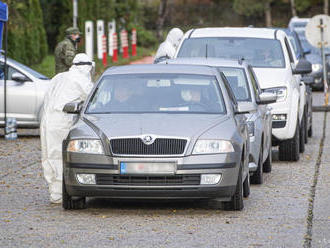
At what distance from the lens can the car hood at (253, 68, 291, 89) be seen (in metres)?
15.9

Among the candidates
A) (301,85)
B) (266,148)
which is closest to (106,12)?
(301,85)

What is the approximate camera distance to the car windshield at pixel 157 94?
11.3m

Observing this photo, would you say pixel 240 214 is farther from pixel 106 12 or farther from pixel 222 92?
pixel 106 12

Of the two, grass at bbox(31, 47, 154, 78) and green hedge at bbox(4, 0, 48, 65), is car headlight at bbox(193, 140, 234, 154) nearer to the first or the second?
green hedge at bbox(4, 0, 48, 65)

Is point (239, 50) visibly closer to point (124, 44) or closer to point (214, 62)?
point (214, 62)

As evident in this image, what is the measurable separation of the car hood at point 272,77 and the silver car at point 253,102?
5.44 feet

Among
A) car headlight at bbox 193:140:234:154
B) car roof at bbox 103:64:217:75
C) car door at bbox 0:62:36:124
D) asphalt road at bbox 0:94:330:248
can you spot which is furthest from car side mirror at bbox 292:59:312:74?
car headlight at bbox 193:140:234:154

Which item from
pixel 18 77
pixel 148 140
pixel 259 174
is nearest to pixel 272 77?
pixel 259 174

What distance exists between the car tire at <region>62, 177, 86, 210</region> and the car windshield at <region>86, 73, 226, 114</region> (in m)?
0.96

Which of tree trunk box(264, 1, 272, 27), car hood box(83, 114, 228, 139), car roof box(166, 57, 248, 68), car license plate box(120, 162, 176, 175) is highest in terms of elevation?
car roof box(166, 57, 248, 68)

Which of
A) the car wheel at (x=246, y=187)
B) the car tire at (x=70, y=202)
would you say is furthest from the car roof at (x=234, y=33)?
the car tire at (x=70, y=202)

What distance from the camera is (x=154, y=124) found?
10602mm

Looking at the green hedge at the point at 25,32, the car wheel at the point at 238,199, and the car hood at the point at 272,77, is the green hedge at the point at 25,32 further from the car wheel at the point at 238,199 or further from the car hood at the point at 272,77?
the car wheel at the point at 238,199

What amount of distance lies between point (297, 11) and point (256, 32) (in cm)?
6684
